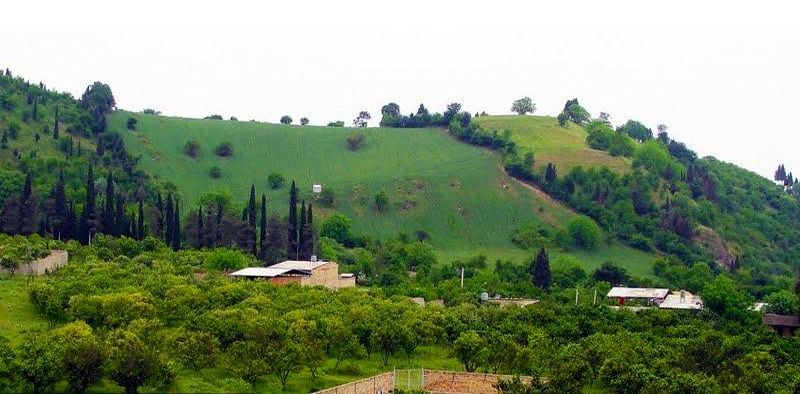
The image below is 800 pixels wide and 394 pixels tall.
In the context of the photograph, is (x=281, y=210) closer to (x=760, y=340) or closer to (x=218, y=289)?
(x=218, y=289)

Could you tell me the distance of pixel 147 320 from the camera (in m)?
60.9

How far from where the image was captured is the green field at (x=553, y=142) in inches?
6570

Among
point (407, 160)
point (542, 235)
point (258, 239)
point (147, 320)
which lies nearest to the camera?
point (147, 320)

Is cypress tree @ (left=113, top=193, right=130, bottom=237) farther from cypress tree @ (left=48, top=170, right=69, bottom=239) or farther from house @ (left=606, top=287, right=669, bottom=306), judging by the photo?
house @ (left=606, top=287, right=669, bottom=306)

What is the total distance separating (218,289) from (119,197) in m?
35.5

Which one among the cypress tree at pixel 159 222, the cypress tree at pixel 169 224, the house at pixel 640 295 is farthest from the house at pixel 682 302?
the cypress tree at pixel 159 222

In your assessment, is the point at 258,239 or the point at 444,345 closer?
the point at 444,345

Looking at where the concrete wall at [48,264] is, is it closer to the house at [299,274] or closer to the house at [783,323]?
the house at [299,274]

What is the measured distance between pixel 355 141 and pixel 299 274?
285ft

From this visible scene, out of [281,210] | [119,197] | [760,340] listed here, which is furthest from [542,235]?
[760,340]

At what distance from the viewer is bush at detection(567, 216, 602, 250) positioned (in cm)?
14062

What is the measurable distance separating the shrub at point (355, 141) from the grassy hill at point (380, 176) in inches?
41.7

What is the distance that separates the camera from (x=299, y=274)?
9194 centimetres

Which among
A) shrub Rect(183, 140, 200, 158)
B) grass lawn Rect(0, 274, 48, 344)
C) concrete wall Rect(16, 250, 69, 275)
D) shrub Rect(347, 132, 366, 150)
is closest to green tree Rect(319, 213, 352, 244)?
shrub Rect(183, 140, 200, 158)
